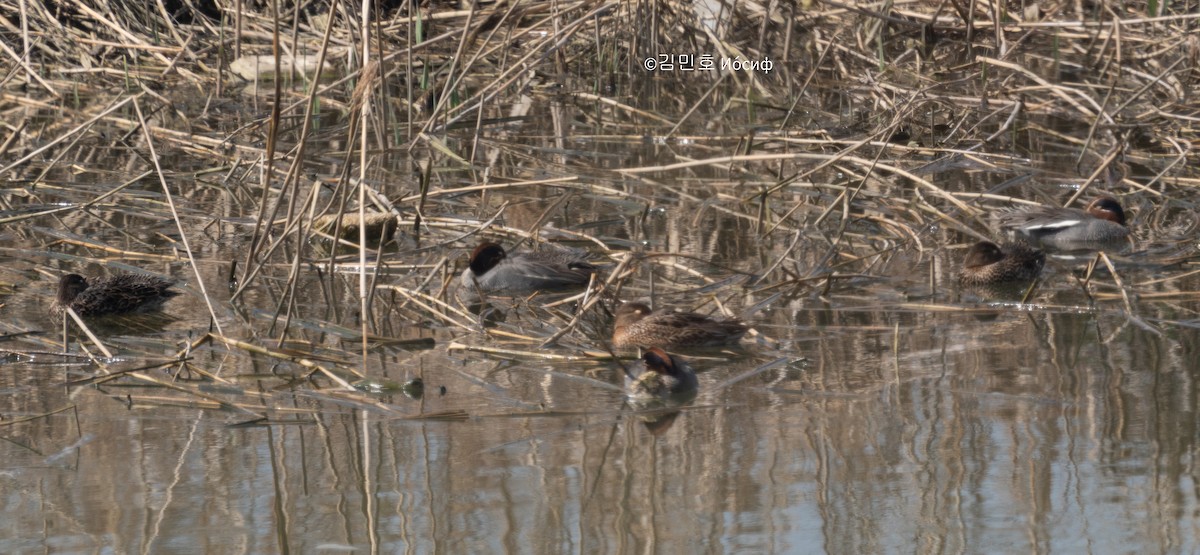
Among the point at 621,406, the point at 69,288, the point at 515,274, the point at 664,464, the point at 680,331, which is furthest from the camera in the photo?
the point at 515,274

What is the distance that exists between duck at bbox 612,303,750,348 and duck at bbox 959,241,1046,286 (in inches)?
61.0

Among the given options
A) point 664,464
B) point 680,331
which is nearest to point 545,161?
point 680,331

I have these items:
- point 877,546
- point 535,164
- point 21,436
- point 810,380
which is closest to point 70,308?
point 21,436

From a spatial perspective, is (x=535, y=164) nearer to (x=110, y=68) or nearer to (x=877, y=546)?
(x=110, y=68)

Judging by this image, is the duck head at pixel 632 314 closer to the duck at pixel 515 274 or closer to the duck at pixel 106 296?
the duck at pixel 515 274

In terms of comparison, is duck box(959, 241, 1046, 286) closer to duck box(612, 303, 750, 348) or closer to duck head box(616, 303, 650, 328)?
duck box(612, 303, 750, 348)

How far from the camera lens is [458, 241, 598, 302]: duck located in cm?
748

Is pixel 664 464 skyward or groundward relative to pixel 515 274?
groundward

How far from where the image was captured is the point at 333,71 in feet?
48.1

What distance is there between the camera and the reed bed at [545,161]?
21.9ft

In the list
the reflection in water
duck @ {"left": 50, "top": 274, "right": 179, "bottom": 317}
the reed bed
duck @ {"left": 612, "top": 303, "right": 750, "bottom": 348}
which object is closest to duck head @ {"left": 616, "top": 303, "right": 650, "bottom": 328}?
duck @ {"left": 612, "top": 303, "right": 750, "bottom": 348}

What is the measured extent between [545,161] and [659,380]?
523 centimetres

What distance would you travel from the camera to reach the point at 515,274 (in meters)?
7.48

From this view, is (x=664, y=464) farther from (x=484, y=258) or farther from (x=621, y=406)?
(x=484, y=258)
